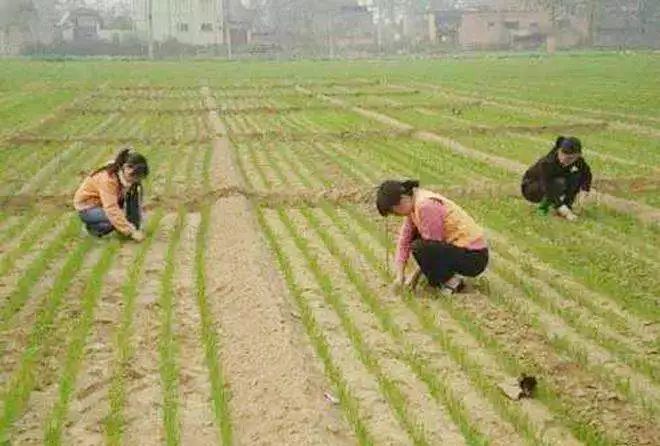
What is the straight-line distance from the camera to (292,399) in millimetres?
4504

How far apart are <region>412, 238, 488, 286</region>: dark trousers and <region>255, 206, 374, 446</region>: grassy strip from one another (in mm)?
915

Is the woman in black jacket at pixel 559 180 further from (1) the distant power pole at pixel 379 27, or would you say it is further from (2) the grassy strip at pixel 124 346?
(1) the distant power pole at pixel 379 27

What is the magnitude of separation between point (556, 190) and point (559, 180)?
13 cm

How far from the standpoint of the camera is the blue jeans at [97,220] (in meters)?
8.25

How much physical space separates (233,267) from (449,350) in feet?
7.86

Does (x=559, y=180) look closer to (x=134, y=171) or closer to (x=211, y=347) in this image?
(x=134, y=171)

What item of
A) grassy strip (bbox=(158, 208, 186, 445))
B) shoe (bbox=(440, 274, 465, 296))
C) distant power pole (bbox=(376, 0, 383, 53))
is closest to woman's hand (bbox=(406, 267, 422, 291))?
shoe (bbox=(440, 274, 465, 296))

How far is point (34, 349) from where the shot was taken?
18.0 ft

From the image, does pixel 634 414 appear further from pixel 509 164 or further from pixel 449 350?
pixel 509 164

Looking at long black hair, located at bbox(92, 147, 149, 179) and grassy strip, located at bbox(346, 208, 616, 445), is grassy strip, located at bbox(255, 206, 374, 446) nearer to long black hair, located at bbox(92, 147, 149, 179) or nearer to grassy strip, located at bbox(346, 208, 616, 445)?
grassy strip, located at bbox(346, 208, 616, 445)

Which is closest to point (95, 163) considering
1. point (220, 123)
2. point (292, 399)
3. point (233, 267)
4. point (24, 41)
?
point (220, 123)

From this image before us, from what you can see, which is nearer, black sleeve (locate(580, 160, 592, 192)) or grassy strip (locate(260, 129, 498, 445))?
grassy strip (locate(260, 129, 498, 445))

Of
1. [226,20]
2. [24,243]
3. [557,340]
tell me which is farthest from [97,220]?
[226,20]

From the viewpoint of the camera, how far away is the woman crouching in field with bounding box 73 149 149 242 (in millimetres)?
7758
